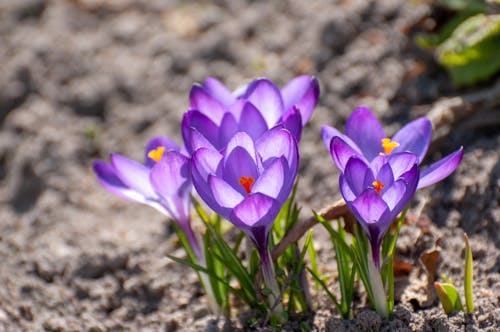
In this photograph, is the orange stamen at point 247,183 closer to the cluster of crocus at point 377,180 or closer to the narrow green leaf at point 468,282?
the cluster of crocus at point 377,180

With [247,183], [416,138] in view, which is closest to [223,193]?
[247,183]

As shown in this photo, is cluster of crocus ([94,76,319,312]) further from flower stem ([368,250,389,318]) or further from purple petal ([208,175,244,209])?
flower stem ([368,250,389,318])

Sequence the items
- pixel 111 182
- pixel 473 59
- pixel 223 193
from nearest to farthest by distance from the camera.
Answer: pixel 223 193, pixel 111 182, pixel 473 59

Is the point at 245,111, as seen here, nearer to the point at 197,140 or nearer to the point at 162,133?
the point at 197,140

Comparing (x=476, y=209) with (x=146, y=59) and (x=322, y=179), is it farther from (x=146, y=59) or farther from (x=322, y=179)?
(x=146, y=59)

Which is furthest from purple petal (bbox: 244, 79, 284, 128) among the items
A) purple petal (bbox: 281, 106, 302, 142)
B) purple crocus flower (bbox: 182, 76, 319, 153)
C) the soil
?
the soil
